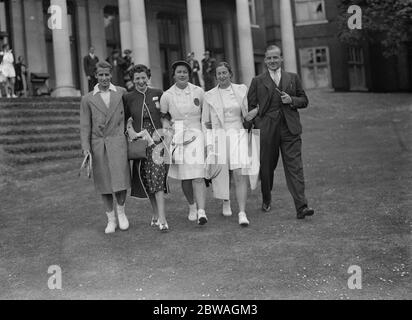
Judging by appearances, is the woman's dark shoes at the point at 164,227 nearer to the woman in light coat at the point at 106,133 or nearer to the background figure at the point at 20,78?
the woman in light coat at the point at 106,133

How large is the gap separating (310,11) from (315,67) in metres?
2.75

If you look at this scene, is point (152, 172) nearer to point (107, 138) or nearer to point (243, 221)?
point (107, 138)

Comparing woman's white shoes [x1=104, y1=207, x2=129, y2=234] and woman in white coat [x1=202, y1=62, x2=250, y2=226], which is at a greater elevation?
woman in white coat [x1=202, y1=62, x2=250, y2=226]

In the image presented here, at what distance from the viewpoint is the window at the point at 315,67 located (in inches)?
1095

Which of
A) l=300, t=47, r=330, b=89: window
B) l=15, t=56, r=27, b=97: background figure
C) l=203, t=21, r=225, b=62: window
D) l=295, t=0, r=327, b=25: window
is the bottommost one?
l=15, t=56, r=27, b=97: background figure

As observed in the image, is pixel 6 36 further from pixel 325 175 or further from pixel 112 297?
pixel 112 297

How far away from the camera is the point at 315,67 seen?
2786 cm

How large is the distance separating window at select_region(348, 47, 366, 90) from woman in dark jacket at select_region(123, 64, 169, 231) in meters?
22.9

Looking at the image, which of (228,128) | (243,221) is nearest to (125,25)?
(228,128)

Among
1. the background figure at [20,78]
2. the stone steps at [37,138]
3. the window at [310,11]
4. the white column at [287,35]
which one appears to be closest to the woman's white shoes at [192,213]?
the stone steps at [37,138]

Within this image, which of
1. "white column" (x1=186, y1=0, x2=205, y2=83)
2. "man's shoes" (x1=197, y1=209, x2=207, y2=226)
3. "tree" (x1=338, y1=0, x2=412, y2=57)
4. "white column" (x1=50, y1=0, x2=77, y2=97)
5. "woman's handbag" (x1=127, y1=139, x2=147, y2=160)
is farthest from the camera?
"white column" (x1=186, y1=0, x2=205, y2=83)

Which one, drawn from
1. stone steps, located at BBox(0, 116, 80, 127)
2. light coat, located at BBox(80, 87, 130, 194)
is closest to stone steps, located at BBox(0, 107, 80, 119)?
stone steps, located at BBox(0, 116, 80, 127)

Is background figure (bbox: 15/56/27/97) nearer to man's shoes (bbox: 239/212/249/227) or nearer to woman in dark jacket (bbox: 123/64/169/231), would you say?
woman in dark jacket (bbox: 123/64/169/231)

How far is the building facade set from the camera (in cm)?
1895
